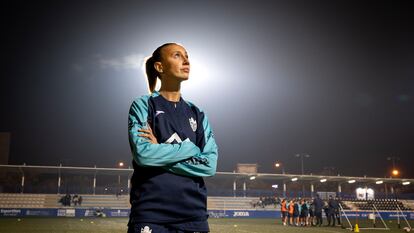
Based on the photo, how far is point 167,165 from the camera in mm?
2709

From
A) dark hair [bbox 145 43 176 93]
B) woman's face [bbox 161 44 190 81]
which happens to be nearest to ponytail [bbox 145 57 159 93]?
dark hair [bbox 145 43 176 93]

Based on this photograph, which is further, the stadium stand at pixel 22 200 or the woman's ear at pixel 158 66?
the stadium stand at pixel 22 200

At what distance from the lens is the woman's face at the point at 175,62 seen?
3229mm

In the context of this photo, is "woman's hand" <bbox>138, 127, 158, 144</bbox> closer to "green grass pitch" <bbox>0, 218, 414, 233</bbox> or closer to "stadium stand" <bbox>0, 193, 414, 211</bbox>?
"green grass pitch" <bbox>0, 218, 414, 233</bbox>

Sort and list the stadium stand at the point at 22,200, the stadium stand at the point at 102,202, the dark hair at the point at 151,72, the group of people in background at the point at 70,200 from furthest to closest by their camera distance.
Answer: the stadium stand at the point at 102,202
the stadium stand at the point at 22,200
the group of people in background at the point at 70,200
the dark hair at the point at 151,72

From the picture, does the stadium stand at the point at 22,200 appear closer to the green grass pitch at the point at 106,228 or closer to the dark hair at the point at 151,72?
the green grass pitch at the point at 106,228

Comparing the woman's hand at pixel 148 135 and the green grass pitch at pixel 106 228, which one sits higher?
the woman's hand at pixel 148 135

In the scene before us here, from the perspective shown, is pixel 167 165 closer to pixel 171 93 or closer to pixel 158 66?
pixel 171 93

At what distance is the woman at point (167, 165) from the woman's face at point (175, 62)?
22 cm

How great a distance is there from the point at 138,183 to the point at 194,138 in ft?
1.84

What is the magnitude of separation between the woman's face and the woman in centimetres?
22

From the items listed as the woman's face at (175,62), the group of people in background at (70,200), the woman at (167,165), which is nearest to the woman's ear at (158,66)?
the woman's face at (175,62)

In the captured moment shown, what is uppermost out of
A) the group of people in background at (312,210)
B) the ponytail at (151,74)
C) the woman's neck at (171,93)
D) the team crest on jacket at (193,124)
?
the ponytail at (151,74)

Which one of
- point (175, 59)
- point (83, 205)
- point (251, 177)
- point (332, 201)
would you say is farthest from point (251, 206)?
point (175, 59)
